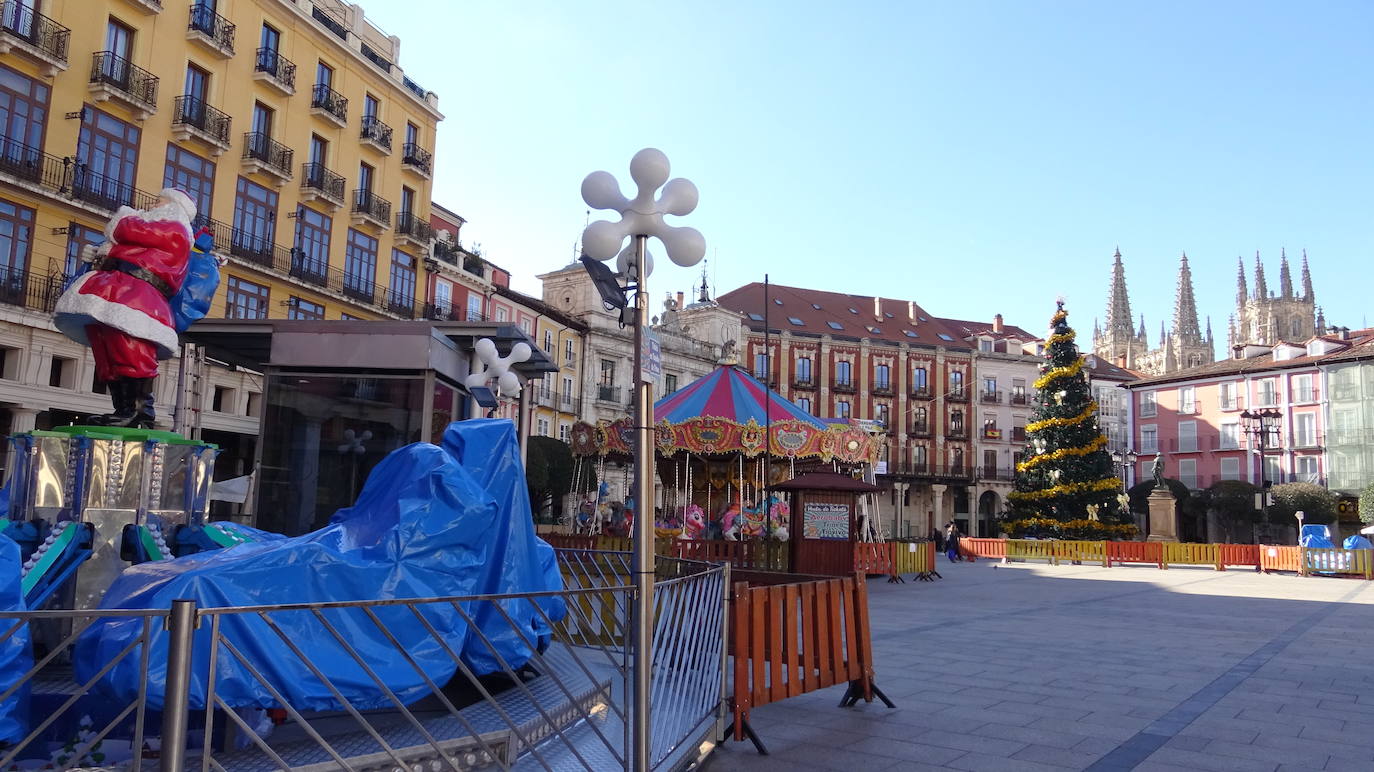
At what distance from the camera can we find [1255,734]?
22.4 feet

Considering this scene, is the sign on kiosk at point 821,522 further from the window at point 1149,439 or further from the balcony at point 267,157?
the window at point 1149,439

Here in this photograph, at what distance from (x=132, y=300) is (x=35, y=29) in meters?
21.5

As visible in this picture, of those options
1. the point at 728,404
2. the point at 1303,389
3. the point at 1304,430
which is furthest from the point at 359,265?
the point at 1303,389

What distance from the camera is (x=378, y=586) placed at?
15.7 feet

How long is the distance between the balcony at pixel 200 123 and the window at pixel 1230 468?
187 feet

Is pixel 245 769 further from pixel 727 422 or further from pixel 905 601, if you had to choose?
pixel 727 422

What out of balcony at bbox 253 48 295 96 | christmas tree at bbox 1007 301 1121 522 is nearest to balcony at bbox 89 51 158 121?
balcony at bbox 253 48 295 96

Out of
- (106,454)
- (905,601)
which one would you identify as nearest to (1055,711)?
(106,454)

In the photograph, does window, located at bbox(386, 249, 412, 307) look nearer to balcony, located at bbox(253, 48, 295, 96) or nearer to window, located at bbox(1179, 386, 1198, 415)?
balcony, located at bbox(253, 48, 295, 96)

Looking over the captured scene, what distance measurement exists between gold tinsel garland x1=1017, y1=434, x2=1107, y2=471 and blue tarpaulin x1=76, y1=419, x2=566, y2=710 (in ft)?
136

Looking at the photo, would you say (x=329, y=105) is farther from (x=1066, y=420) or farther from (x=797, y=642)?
(x=1066, y=420)

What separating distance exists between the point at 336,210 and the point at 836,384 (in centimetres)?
3829

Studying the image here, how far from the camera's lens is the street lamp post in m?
4.52

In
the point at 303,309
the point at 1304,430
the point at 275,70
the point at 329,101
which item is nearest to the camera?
the point at 275,70
